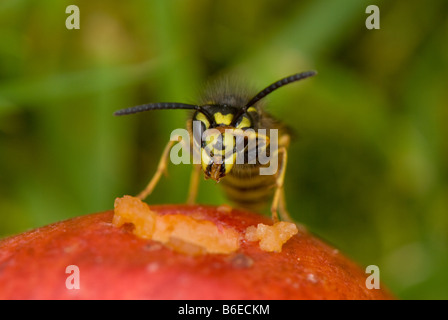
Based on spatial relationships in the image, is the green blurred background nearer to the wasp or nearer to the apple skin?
the wasp

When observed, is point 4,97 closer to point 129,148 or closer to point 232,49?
point 129,148

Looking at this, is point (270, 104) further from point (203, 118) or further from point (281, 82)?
point (203, 118)

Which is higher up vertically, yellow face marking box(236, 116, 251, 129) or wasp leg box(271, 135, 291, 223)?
yellow face marking box(236, 116, 251, 129)

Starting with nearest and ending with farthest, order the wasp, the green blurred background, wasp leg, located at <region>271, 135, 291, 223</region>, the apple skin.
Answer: the apple skin, the wasp, wasp leg, located at <region>271, 135, 291, 223</region>, the green blurred background

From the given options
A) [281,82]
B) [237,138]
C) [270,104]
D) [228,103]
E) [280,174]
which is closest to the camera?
[237,138]

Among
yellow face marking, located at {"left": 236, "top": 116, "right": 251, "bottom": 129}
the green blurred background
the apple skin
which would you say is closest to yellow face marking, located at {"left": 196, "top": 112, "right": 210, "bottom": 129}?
yellow face marking, located at {"left": 236, "top": 116, "right": 251, "bottom": 129}

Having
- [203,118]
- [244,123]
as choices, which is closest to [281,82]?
[244,123]
